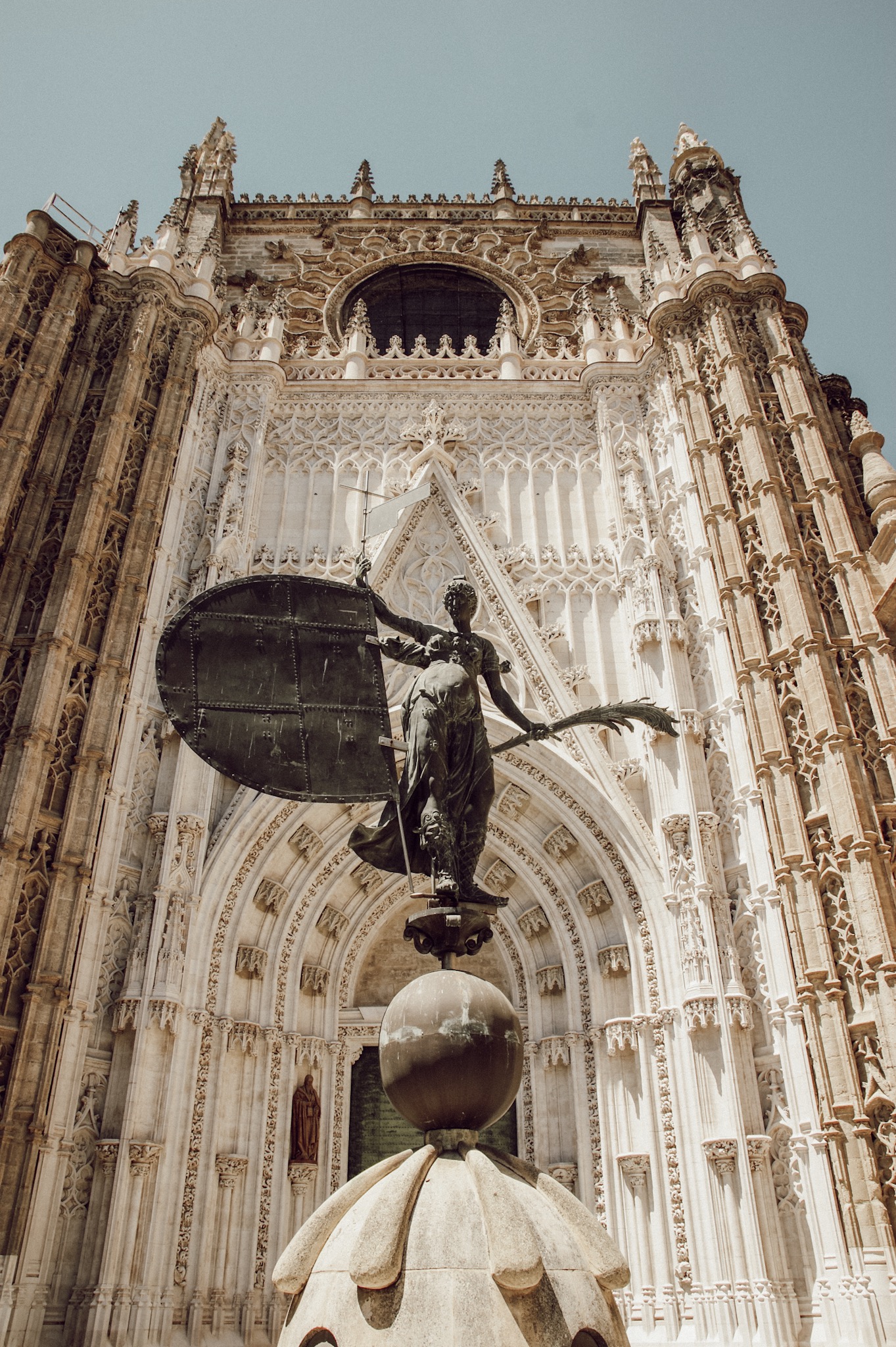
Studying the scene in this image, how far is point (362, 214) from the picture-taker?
2369cm

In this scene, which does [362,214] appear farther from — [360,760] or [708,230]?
[360,760]

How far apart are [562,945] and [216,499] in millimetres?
9081

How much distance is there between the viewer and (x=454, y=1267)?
454cm

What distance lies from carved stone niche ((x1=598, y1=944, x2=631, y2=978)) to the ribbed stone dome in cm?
788

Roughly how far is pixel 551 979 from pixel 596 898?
1.30 meters

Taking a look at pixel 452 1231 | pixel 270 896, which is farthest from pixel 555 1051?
pixel 452 1231

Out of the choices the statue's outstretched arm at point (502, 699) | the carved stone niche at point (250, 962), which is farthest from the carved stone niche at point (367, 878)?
the statue's outstretched arm at point (502, 699)

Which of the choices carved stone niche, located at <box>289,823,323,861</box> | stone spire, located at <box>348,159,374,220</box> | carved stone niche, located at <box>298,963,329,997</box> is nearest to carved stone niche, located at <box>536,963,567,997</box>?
carved stone niche, located at <box>298,963,329,997</box>

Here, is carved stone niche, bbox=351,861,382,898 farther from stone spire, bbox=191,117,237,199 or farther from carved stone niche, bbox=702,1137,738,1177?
stone spire, bbox=191,117,237,199

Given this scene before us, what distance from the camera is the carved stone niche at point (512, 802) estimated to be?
47.7 feet

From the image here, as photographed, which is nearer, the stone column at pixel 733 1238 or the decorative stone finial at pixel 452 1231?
the decorative stone finial at pixel 452 1231

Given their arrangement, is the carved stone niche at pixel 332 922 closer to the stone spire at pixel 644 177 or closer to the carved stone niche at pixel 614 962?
the carved stone niche at pixel 614 962

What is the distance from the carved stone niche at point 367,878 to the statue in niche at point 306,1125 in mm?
2767

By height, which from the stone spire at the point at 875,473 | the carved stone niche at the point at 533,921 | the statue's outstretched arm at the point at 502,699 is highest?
the stone spire at the point at 875,473
